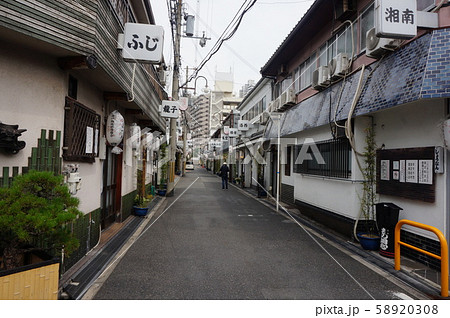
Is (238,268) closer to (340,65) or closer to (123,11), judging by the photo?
(340,65)

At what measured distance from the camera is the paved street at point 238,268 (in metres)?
4.54

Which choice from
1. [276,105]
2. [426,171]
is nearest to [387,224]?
[426,171]

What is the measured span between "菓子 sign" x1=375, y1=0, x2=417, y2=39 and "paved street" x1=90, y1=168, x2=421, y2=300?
4.65 m

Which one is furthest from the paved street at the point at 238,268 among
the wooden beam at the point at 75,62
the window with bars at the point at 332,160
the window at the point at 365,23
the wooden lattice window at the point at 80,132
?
the window at the point at 365,23

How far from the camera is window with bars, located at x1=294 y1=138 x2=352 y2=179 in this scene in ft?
27.1

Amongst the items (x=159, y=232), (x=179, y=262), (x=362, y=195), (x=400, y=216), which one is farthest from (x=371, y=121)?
(x=159, y=232)

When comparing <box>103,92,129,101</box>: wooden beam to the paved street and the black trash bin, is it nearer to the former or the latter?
the paved street

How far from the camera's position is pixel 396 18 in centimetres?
537

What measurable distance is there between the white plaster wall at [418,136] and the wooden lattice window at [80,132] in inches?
274

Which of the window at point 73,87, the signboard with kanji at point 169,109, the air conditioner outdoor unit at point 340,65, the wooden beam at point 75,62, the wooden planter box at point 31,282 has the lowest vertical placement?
the wooden planter box at point 31,282

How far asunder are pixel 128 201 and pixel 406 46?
31.6 feet

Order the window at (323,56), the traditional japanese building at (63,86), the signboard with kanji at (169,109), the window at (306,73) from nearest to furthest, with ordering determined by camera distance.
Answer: the traditional japanese building at (63,86) → the window at (323,56) → the window at (306,73) → the signboard with kanji at (169,109)

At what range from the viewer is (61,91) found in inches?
192

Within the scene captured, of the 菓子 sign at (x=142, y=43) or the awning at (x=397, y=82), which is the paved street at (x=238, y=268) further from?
the 菓子 sign at (x=142, y=43)
